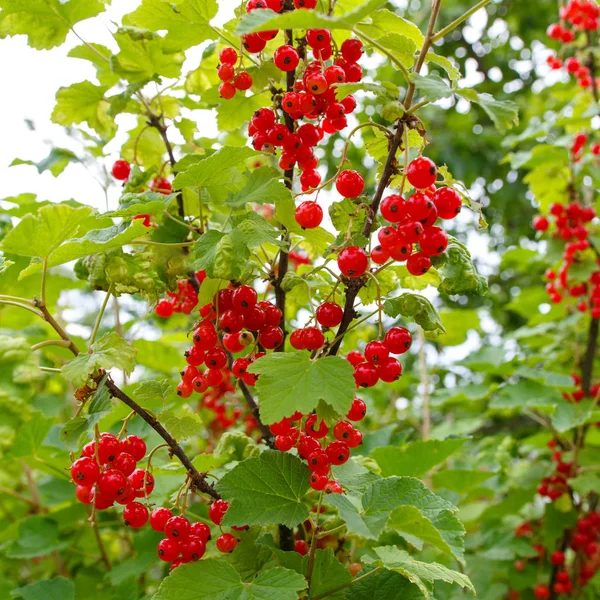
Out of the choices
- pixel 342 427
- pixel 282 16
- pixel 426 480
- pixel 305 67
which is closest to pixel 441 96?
pixel 282 16

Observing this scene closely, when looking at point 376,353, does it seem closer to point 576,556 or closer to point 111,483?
point 111,483

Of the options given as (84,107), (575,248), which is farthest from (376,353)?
(575,248)

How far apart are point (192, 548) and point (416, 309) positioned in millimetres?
650

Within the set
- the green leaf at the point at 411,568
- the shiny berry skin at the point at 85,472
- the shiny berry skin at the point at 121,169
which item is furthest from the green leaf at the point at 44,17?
the green leaf at the point at 411,568

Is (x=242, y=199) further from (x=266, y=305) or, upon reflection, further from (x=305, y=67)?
(x=305, y=67)

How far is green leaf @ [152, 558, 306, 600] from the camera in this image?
1.04 metres

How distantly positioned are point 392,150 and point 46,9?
1.11 meters

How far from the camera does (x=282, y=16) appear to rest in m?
0.90

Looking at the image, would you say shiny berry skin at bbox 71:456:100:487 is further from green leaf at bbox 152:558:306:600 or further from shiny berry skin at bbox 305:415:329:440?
shiny berry skin at bbox 305:415:329:440

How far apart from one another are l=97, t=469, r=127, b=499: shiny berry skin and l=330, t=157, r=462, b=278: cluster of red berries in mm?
601

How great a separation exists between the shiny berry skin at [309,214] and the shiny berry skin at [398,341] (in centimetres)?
28

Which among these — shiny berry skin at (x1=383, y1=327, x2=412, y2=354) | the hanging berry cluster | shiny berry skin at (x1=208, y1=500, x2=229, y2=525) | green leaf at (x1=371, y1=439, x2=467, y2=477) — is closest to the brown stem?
shiny berry skin at (x1=208, y1=500, x2=229, y2=525)

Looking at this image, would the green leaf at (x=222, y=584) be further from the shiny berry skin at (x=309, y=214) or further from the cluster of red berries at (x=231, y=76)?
the cluster of red berries at (x=231, y=76)

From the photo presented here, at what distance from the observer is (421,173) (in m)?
1.07
